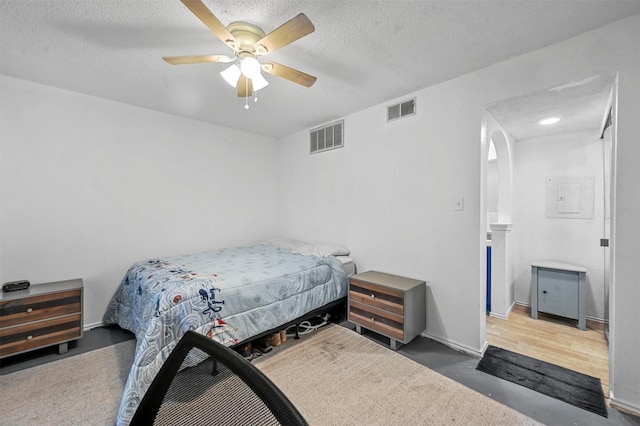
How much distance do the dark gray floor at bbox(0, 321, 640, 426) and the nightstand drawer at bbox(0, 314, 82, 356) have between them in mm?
155

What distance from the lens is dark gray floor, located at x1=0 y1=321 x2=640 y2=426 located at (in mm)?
1752

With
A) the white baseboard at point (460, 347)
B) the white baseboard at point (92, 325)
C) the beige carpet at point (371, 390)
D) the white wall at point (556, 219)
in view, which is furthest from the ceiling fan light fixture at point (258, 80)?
the white wall at point (556, 219)

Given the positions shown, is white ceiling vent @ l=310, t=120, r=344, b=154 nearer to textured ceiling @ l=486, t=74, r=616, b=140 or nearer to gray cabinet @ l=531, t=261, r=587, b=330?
textured ceiling @ l=486, t=74, r=616, b=140

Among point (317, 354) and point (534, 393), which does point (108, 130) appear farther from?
point (534, 393)

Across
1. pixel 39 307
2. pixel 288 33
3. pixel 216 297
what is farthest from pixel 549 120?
pixel 39 307

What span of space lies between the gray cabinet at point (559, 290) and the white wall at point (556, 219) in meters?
0.24

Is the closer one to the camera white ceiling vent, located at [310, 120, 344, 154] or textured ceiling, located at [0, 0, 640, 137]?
textured ceiling, located at [0, 0, 640, 137]

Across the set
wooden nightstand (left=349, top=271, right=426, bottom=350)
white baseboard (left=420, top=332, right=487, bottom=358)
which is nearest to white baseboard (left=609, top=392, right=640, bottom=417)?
white baseboard (left=420, top=332, right=487, bottom=358)

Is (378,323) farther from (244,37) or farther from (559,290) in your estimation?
(244,37)

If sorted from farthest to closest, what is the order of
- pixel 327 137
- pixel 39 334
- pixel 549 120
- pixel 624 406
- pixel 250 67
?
pixel 327 137 < pixel 549 120 < pixel 39 334 < pixel 250 67 < pixel 624 406

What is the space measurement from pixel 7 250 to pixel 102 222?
75cm

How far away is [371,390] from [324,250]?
1.72 m

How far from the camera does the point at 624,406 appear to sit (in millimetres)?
1797

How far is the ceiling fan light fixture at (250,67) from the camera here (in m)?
1.90
